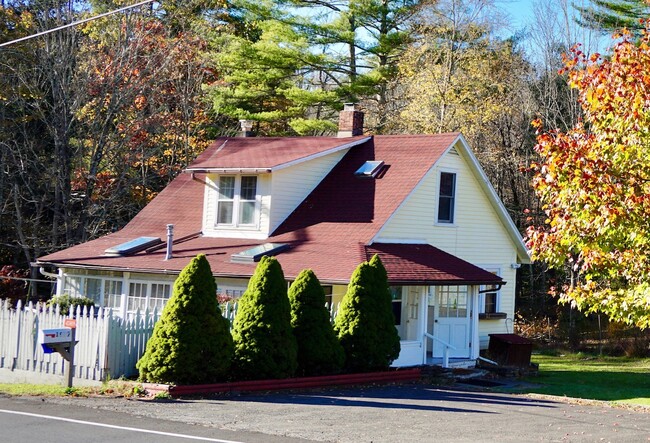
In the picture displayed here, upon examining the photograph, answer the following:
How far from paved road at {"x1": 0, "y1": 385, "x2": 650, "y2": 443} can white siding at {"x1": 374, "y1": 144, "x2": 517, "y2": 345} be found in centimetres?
808

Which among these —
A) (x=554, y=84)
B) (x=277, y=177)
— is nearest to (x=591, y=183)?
(x=277, y=177)

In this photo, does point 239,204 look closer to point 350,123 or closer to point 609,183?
point 350,123

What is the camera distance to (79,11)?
38406 millimetres

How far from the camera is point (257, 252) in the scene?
24.2 m

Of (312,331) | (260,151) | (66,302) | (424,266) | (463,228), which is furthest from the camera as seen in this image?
(260,151)

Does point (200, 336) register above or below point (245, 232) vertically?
below

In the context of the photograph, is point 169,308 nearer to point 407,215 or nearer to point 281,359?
point 281,359

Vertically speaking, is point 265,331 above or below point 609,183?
below

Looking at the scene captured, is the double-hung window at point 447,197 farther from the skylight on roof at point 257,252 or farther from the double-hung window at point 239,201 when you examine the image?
the double-hung window at point 239,201

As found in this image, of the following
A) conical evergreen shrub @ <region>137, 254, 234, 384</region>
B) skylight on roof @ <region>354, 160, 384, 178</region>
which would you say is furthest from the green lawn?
conical evergreen shrub @ <region>137, 254, 234, 384</region>

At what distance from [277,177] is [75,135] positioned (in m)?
12.2

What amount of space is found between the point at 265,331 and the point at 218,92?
2667cm

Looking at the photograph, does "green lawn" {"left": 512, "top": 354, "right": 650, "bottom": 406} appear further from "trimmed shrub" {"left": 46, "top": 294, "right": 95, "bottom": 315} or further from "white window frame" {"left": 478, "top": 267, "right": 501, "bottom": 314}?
"trimmed shrub" {"left": 46, "top": 294, "right": 95, "bottom": 315}

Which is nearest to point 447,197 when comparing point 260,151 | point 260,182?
point 260,182
